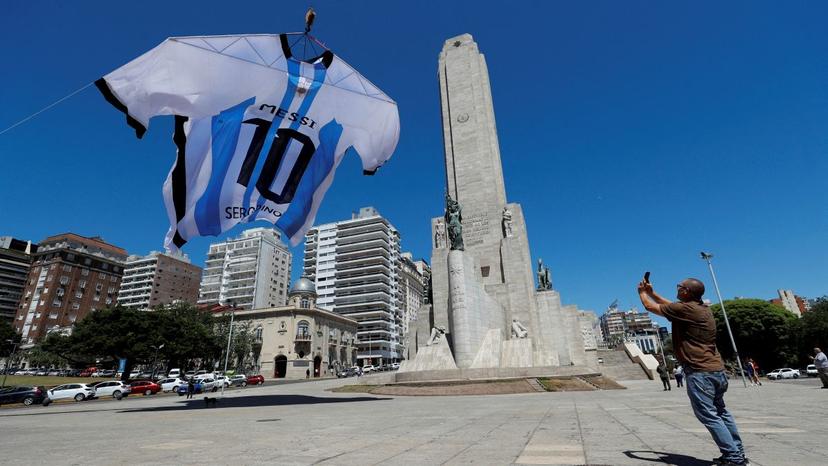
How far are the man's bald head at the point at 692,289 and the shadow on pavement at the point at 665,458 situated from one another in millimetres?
1645

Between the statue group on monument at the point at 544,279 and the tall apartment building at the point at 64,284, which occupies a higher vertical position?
the tall apartment building at the point at 64,284

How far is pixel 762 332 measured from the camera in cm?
5619

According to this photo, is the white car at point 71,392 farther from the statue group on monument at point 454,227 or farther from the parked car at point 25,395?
the statue group on monument at point 454,227

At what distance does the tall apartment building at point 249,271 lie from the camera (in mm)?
105656

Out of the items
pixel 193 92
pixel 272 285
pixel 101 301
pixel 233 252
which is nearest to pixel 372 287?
pixel 272 285

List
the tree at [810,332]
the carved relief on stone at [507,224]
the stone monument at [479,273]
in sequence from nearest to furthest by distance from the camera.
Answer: the stone monument at [479,273]
the carved relief on stone at [507,224]
the tree at [810,332]

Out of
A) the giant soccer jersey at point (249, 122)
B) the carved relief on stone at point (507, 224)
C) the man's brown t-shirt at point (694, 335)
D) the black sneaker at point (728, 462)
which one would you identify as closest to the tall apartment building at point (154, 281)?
Result: the carved relief on stone at point (507, 224)

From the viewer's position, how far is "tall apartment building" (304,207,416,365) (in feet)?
298

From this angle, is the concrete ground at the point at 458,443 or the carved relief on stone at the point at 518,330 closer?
the concrete ground at the point at 458,443

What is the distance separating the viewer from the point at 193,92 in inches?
482

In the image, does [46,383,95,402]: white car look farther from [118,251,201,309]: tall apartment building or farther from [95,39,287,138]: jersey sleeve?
[118,251,201,309]: tall apartment building

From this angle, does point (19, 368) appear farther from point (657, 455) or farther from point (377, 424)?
point (657, 455)

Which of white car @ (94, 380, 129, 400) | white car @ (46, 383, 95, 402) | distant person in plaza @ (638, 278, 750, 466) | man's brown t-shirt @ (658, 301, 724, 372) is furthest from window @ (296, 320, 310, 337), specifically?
man's brown t-shirt @ (658, 301, 724, 372)

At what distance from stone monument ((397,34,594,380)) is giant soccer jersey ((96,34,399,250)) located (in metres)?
14.6
